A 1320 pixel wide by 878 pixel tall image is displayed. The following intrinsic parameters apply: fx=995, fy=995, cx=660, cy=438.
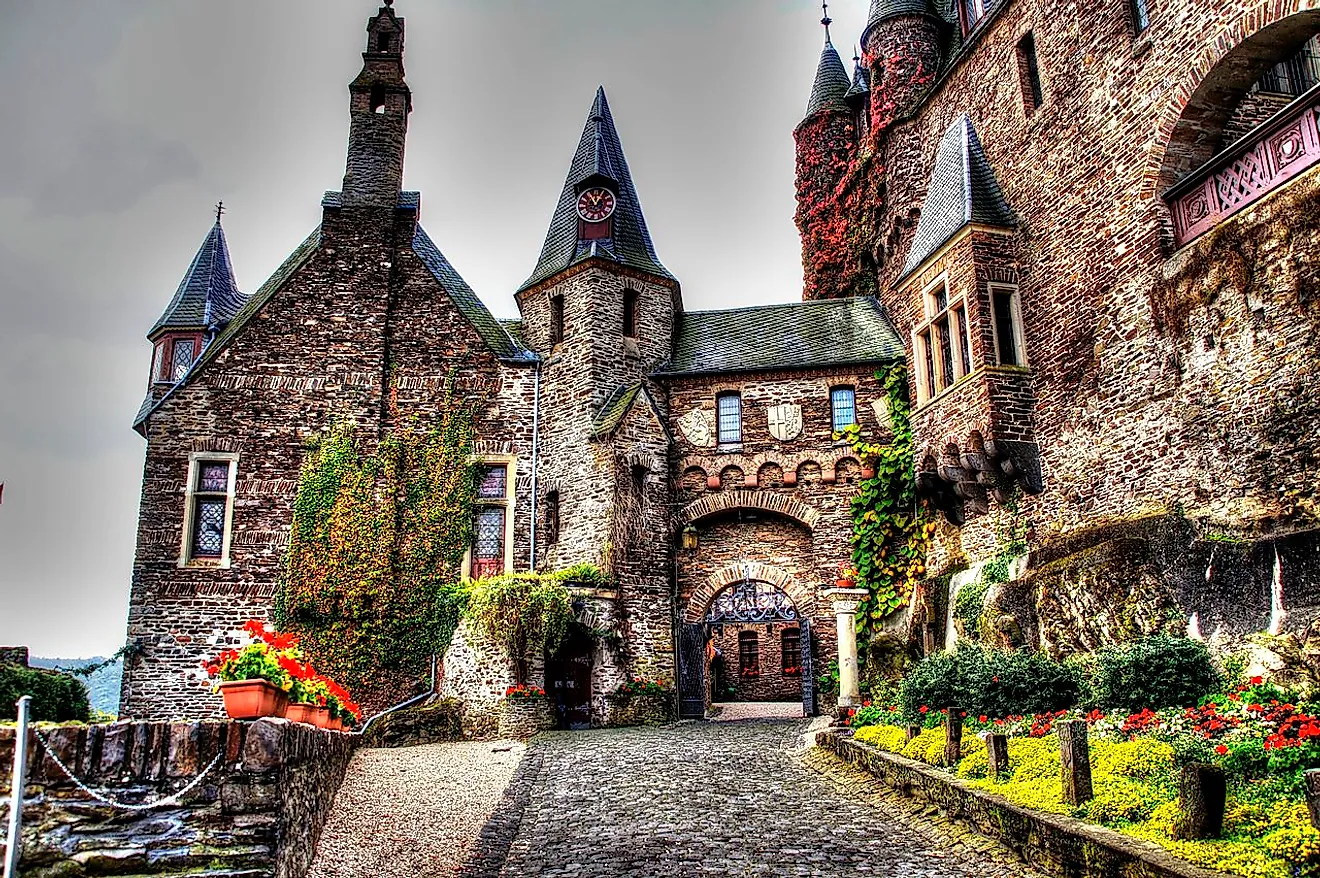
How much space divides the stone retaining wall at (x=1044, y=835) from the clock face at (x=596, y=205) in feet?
52.9

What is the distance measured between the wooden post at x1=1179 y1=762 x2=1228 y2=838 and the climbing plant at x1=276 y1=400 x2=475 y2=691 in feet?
51.7

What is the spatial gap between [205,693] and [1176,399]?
18.5m

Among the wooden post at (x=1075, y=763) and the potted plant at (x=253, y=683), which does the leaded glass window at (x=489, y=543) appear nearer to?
the potted plant at (x=253, y=683)

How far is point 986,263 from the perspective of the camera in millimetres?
17312

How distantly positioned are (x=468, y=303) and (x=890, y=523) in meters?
11.0

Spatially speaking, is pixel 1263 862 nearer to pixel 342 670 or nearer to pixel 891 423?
pixel 891 423

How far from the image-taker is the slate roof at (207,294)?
1014 inches

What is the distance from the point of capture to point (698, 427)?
22328 mm

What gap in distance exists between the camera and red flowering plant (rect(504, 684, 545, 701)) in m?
18.3

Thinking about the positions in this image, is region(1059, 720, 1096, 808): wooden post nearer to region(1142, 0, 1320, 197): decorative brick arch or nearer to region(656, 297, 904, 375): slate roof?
region(1142, 0, 1320, 197): decorative brick arch

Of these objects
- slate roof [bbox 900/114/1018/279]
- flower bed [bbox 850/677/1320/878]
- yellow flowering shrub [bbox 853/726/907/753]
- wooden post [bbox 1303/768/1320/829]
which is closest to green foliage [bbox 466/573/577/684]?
yellow flowering shrub [bbox 853/726/907/753]

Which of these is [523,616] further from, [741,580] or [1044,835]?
[1044,835]

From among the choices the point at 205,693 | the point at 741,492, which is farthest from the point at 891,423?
the point at 205,693

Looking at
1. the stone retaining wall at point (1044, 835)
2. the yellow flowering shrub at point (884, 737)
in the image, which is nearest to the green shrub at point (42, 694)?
the stone retaining wall at point (1044, 835)
